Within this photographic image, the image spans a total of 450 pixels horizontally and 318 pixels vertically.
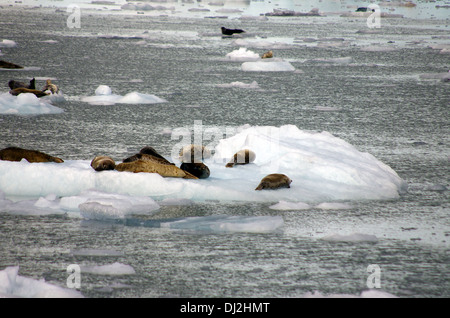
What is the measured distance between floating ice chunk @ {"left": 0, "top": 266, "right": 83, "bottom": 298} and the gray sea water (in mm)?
77

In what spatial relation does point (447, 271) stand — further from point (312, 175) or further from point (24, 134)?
point (24, 134)

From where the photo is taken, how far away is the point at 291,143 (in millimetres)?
4988

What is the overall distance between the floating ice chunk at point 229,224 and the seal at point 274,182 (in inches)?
23.7

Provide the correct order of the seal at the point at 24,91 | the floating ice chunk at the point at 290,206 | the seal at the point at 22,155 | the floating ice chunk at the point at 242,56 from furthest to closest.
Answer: the floating ice chunk at the point at 242,56 < the seal at the point at 24,91 < the seal at the point at 22,155 < the floating ice chunk at the point at 290,206

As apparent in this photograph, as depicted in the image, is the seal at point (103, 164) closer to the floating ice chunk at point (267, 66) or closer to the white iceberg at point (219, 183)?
the white iceberg at point (219, 183)

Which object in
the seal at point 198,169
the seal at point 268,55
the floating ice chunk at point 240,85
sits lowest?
the floating ice chunk at point 240,85

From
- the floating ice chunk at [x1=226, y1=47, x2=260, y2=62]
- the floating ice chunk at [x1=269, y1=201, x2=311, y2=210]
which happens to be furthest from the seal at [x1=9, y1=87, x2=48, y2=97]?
the floating ice chunk at [x1=226, y1=47, x2=260, y2=62]

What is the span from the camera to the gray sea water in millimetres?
2799

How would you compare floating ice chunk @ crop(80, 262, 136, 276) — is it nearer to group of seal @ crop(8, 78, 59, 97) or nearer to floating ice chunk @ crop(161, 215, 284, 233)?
floating ice chunk @ crop(161, 215, 284, 233)

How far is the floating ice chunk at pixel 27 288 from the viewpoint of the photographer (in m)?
2.52

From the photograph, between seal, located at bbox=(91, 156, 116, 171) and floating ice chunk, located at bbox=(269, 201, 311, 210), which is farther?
seal, located at bbox=(91, 156, 116, 171)

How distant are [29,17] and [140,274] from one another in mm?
22123

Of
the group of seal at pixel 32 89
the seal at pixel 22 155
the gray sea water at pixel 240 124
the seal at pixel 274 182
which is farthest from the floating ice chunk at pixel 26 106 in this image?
the seal at pixel 274 182

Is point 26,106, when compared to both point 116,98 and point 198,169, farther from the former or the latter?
point 198,169
